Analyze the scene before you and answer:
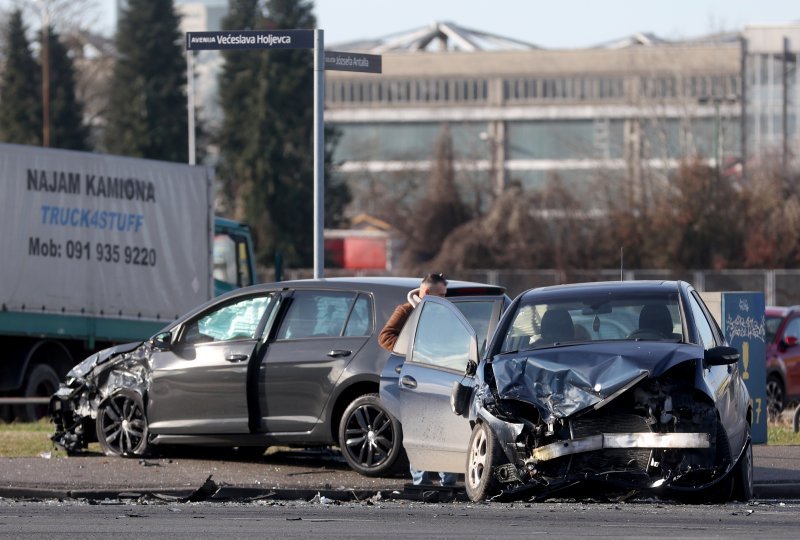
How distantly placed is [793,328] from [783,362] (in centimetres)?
95

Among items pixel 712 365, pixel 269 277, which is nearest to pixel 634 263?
pixel 269 277

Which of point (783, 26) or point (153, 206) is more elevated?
point (783, 26)

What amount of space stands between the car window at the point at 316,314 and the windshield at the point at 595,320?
254 centimetres

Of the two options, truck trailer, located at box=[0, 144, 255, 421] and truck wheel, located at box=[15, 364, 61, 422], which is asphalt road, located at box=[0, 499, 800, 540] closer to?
truck wheel, located at box=[15, 364, 61, 422]

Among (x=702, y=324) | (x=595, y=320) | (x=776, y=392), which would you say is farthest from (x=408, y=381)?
(x=776, y=392)

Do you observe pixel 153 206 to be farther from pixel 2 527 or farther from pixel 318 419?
pixel 2 527

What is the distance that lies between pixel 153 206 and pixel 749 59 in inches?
3260

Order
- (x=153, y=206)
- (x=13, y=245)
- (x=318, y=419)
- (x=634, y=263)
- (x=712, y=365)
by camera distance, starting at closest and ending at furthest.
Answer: (x=712, y=365)
(x=318, y=419)
(x=13, y=245)
(x=153, y=206)
(x=634, y=263)

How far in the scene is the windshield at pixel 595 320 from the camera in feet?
33.9

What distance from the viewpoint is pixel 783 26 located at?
10044cm

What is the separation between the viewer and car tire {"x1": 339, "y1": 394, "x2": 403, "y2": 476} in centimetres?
1234

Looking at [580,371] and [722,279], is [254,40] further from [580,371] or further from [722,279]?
[722,279]

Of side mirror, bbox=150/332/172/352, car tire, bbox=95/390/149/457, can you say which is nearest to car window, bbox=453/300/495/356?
side mirror, bbox=150/332/172/352

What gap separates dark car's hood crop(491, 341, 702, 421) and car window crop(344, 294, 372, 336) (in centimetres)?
297
